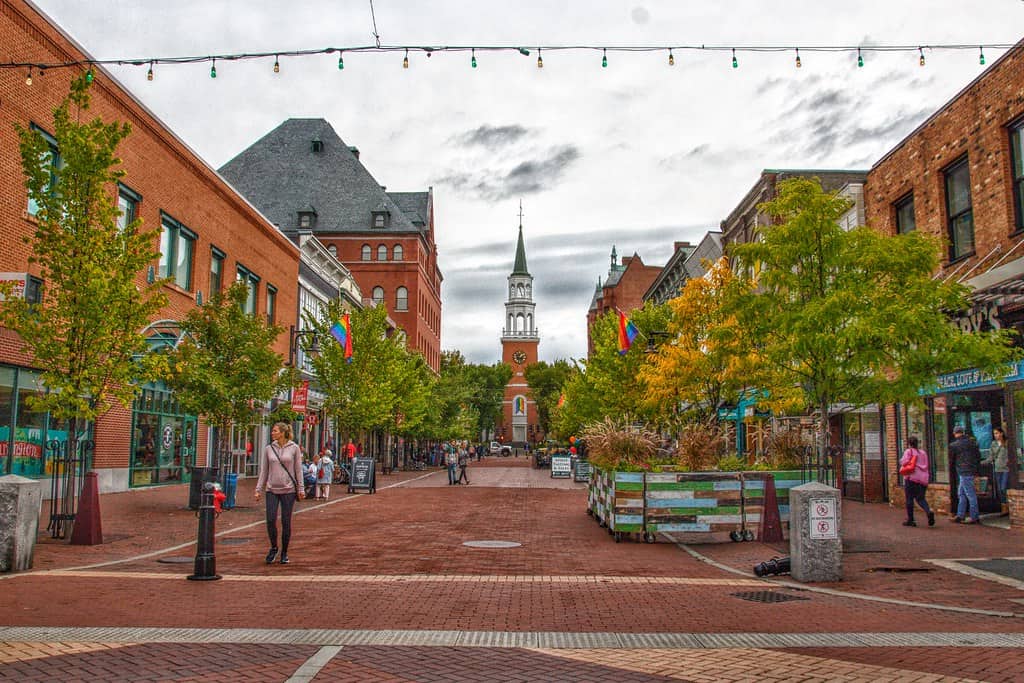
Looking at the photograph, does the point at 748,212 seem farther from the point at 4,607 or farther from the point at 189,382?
the point at 4,607

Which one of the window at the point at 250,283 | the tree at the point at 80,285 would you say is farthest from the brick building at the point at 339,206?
the tree at the point at 80,285

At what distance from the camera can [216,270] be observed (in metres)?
30.3

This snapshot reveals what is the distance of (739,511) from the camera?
13.2 meters

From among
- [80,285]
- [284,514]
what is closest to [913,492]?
[284,514]

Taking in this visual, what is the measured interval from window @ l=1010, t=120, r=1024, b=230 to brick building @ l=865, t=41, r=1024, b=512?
0.7 inches

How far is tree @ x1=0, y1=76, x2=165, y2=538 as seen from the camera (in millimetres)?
12648

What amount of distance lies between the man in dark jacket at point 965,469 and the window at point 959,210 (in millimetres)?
3680

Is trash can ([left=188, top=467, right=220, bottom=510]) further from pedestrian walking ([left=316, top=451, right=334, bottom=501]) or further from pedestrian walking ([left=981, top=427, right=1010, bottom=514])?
pedestrian walking ([left=981, top=427, right=1010, bottom=514])

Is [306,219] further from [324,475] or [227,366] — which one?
[227,366]

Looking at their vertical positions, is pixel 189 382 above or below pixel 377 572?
above

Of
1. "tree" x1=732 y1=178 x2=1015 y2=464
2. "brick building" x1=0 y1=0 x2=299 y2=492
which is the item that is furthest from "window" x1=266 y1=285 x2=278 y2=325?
"tree" x1=732 y1=178 x2=1015 y2=464

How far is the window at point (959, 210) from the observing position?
1675 centimetres

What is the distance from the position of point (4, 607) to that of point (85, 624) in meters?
1.22

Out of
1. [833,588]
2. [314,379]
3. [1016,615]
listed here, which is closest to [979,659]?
[1016,615]
